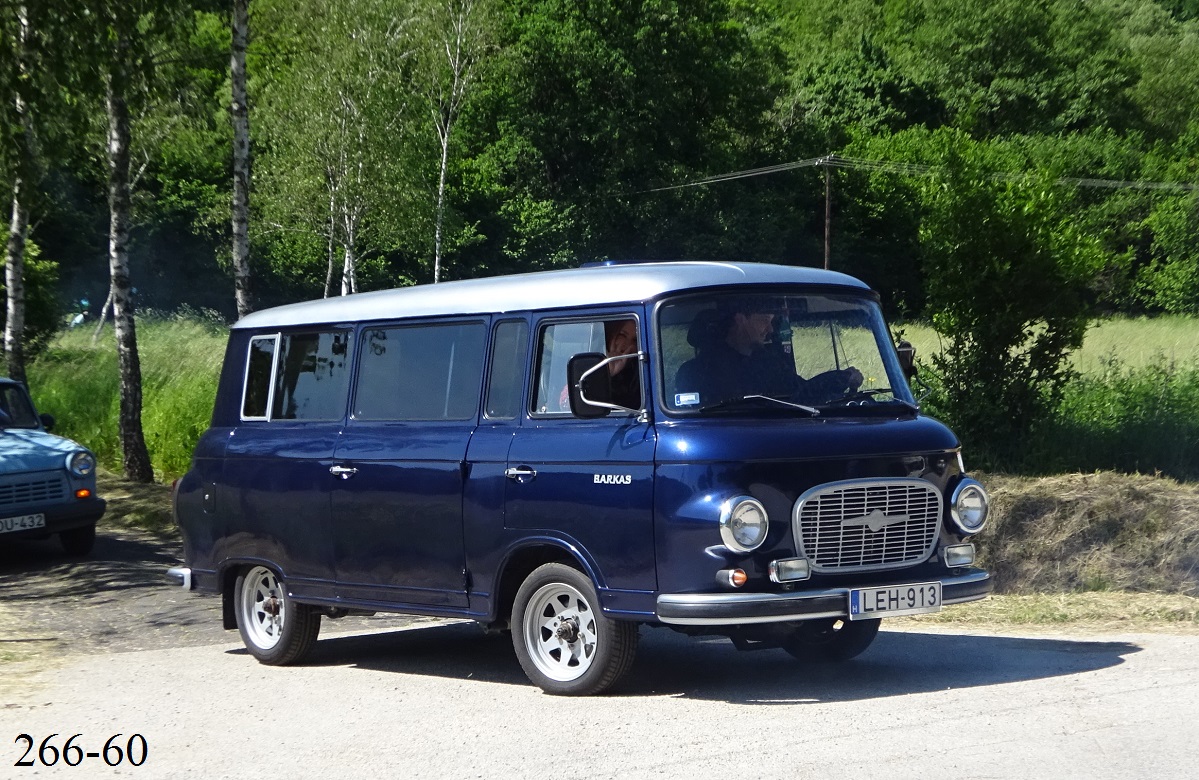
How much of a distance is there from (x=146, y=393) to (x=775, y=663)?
18205 mm

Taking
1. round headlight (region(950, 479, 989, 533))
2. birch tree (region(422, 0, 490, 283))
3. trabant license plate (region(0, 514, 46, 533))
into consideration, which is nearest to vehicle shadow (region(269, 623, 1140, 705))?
round headlight (region(950, 479, 989, 533))

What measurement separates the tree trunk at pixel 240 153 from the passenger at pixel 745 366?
40.1 ft

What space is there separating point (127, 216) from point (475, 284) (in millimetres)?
12580

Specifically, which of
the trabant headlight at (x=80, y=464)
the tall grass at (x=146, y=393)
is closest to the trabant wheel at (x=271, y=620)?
the trabant headlight at (x=80, y=464)

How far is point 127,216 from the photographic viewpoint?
20219 millimetres

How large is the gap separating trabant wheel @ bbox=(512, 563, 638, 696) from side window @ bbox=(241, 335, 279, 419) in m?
3.23

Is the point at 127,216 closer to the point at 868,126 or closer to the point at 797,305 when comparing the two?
the point at 797,305

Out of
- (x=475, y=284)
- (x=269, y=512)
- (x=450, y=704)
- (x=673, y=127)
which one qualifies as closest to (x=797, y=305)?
(x=475, y=284)

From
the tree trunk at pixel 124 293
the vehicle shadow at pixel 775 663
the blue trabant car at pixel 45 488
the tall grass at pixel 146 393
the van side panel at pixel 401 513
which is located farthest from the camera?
the tall grass at pixel 146 393

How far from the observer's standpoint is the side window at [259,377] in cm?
1065

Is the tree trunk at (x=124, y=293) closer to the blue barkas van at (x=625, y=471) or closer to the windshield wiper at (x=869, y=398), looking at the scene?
the blue barkas van at (x=625, y=471)

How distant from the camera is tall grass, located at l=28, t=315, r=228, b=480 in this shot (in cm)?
2306
